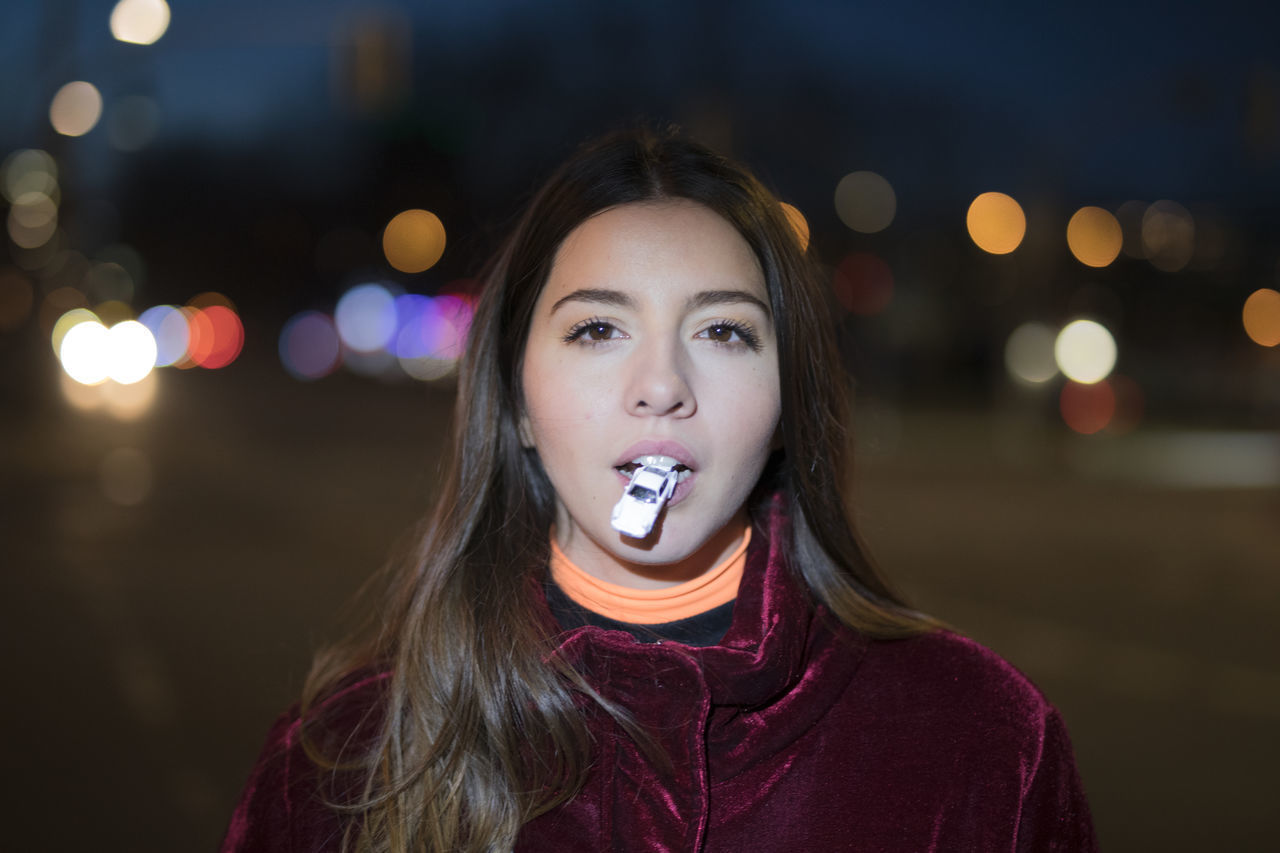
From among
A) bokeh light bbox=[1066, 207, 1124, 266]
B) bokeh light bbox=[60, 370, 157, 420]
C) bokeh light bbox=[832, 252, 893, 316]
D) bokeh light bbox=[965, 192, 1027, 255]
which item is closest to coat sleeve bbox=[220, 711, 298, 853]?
bokeh light bbox=[60, 370, 157, 420]

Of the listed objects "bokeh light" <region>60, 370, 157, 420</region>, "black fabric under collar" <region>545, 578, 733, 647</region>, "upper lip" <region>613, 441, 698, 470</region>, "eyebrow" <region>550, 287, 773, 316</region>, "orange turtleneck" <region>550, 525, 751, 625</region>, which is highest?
"eyebrow" <region>550, 287, 773, 316</region>

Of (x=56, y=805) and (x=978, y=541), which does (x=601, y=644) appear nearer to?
(x=56, y=805)

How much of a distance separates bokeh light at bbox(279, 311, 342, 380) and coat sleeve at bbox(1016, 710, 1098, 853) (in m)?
42.1

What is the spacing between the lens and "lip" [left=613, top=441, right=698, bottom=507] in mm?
2355

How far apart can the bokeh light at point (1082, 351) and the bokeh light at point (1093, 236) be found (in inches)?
533

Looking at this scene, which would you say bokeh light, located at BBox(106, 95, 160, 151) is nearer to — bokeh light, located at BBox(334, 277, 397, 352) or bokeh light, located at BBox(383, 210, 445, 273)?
bokeh light, located at BBox(383, 210, 445, 273)

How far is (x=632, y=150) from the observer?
2.66m

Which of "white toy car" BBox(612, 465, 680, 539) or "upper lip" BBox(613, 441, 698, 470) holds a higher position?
"upper lip" BBox(613, 441, 698, 470)

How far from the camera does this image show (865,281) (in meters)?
40.8

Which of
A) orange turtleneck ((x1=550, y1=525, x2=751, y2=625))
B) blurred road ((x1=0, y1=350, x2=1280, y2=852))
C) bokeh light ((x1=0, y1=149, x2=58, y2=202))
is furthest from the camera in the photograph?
bokeh light ((x1=0, y1=149, x2=58, y2=202))

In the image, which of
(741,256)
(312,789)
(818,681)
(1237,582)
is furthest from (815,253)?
(1237,582)

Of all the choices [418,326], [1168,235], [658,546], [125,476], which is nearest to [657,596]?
[658,546]

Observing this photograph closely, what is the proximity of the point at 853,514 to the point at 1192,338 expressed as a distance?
50.9 metres

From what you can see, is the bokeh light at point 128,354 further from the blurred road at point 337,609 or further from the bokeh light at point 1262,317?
the bokeh light at point 1262,317
